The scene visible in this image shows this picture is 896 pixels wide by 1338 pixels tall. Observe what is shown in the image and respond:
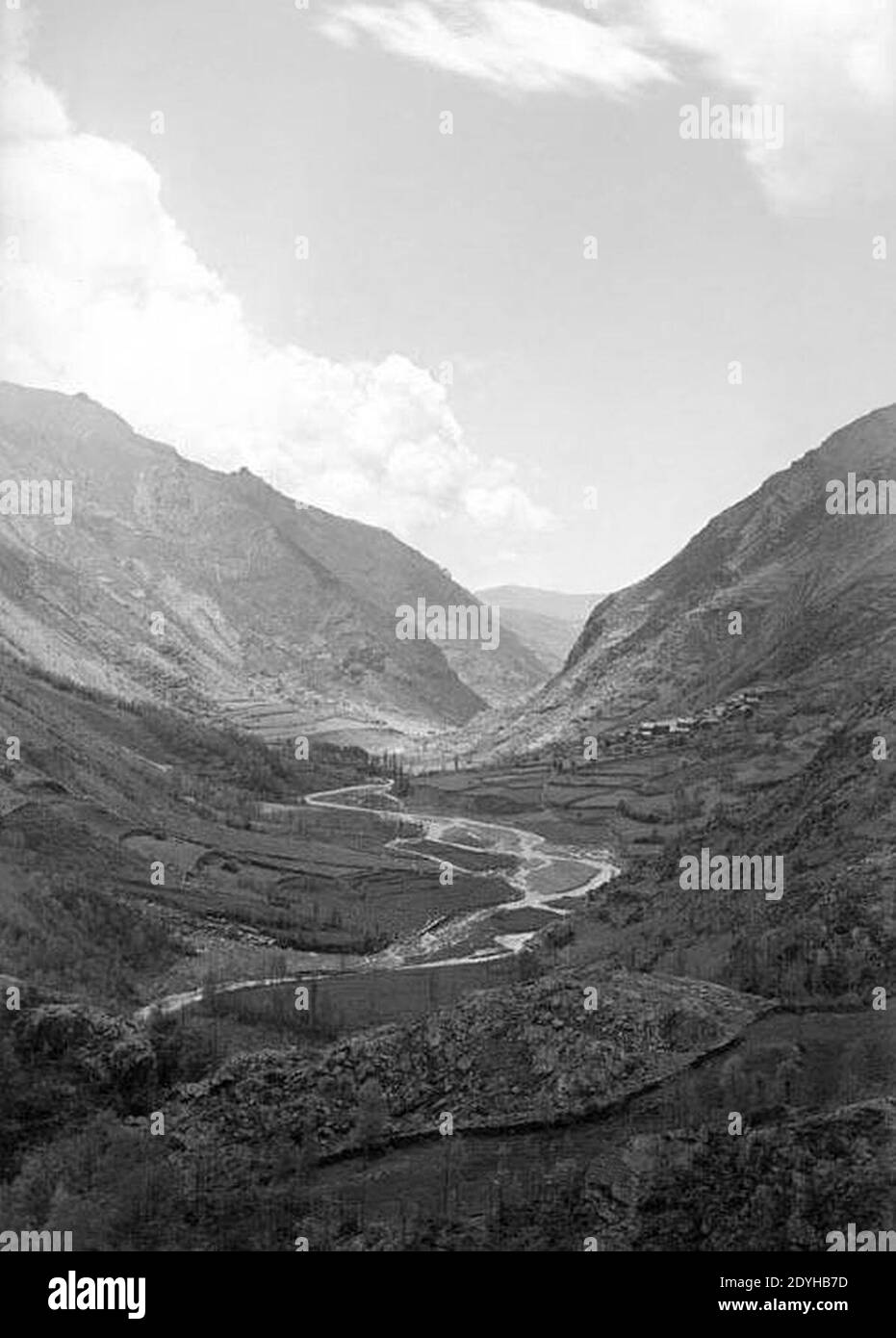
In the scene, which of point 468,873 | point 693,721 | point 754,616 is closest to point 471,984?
point 468,873

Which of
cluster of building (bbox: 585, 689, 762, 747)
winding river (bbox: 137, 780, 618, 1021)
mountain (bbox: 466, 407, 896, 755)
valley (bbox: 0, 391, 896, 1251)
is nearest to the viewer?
valley (bbox: 0, 391, 896, 1251)

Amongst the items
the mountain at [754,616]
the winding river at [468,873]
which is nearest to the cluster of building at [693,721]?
the mountain at [754,616]

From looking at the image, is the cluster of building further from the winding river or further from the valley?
the winding river

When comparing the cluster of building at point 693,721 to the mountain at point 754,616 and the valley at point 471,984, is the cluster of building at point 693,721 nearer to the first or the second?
the valley at point 471,984

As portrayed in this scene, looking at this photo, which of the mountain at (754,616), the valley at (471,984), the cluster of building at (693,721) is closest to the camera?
the valley at (471,984)

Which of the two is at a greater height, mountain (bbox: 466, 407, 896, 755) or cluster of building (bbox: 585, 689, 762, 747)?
mountain (bbox: 466, 407, 896, 755)

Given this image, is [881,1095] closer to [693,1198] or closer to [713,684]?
[693,1198]

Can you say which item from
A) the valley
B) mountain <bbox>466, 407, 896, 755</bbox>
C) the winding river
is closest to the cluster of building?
the valley

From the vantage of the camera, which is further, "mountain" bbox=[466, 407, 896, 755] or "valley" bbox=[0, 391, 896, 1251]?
"mountain" bbox=[466, 407, 896, 755]
